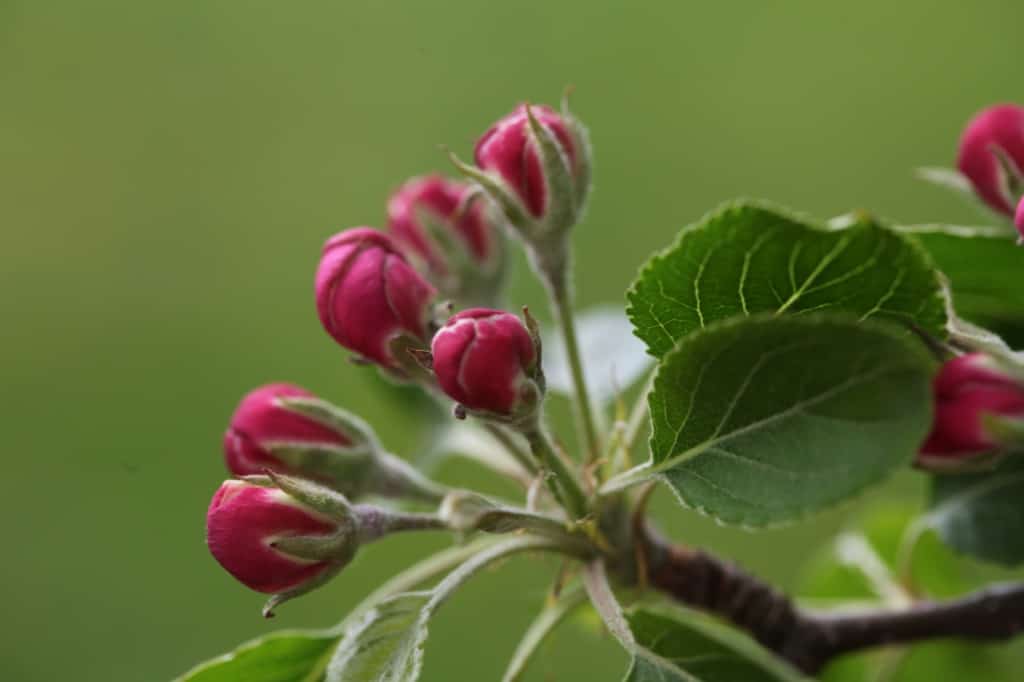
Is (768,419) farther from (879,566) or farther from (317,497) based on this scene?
(879,566)

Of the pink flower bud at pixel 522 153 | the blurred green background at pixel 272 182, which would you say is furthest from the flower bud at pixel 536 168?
the blurred green background at pixel 272 182

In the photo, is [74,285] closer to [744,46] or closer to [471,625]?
[471,625]

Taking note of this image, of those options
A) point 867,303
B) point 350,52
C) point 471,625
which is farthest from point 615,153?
point 867,303

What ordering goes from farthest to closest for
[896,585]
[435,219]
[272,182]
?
[272,182], [896,585], [435,219]

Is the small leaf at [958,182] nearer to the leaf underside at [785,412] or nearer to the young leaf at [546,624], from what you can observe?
the leaf underside at [785,412]

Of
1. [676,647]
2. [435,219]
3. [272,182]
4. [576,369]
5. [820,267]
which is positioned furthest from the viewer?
[272,182]

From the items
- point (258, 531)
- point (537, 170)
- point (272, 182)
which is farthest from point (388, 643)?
point (272, 182)

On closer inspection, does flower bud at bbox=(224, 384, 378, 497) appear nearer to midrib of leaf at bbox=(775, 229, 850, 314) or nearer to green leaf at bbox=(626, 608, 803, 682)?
green leaf at bbox=(626, 608, 803, 682)

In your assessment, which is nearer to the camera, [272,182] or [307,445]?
[307,445]
